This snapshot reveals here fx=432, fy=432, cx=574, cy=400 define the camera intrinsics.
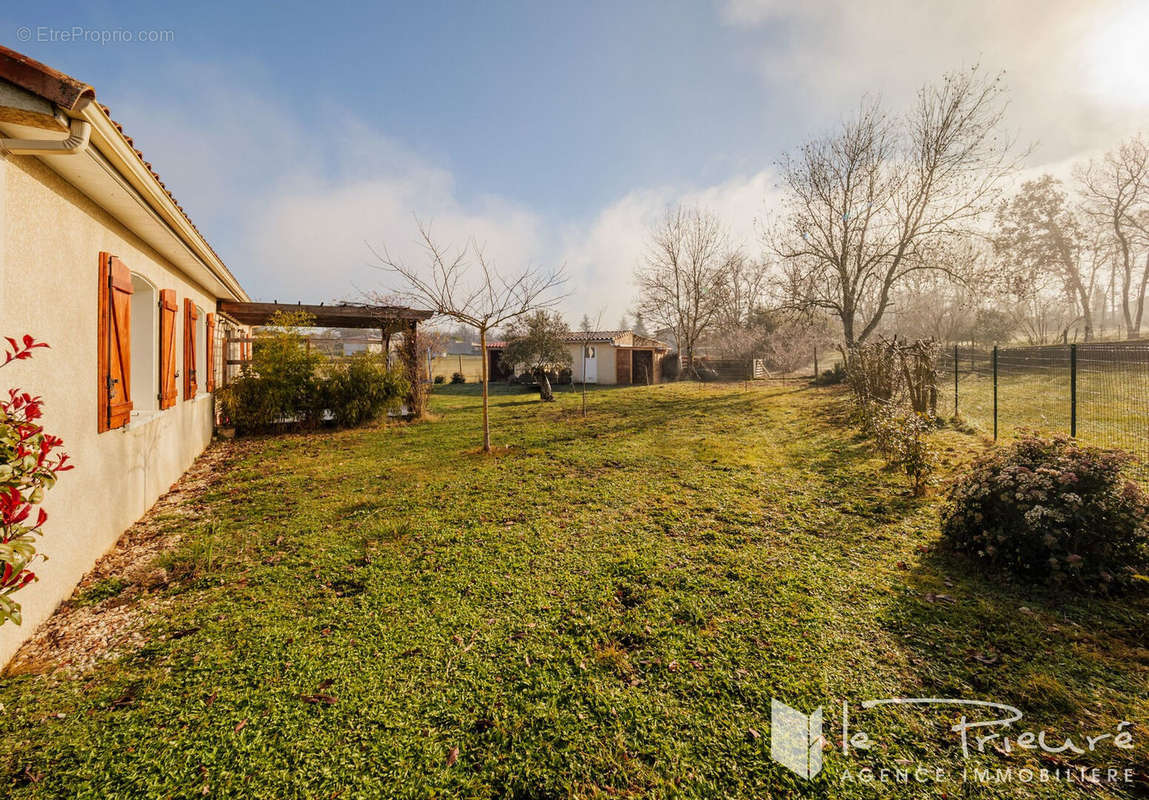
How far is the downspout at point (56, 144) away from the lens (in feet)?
7.92

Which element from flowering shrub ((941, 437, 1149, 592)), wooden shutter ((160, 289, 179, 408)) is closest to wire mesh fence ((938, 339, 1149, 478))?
flowering shrub ((941, 437, 1149, 592))

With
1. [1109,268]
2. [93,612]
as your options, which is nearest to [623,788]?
[93,612]

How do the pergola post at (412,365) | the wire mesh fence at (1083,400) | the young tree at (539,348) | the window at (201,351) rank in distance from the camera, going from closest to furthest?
the wire mesh fence at (1083,400) → the window at (201,351) → the pergola post at (412,365) → the young tree at (539,348)

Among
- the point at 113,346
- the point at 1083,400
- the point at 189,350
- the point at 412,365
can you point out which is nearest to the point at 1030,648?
the point at 113,346

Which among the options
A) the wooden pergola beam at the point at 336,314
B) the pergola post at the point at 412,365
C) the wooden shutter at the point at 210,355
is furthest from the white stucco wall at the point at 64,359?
the pergola post at the point at 412,365

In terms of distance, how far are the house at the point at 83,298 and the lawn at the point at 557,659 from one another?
22.5 inches

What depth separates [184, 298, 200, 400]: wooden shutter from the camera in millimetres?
6562

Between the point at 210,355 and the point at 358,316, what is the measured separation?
9.75 feet

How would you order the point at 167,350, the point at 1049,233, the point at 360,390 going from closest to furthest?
the point at 167,350, the point at 360,390, the point at 1049,233

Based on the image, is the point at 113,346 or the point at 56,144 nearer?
the point at 56,144

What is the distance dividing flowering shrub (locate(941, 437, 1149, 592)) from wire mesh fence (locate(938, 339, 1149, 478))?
101cm

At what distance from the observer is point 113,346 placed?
3.81 meters

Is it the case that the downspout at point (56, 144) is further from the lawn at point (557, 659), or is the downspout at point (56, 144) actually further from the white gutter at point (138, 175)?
the lawn at point (557, 659)

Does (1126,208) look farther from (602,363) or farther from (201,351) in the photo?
(201,351)
